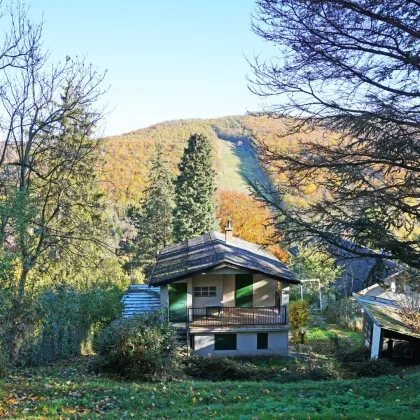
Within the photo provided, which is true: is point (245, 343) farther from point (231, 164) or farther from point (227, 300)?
point (231, 164)

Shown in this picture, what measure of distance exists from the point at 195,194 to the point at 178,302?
17791 mm

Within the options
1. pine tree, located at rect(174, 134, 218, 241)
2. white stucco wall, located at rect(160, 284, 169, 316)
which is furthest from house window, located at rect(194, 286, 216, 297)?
pine tree, located at rect(174, 134, 218, 241)

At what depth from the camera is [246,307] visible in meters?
22.0

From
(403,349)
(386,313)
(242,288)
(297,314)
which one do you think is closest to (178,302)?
(242,288)

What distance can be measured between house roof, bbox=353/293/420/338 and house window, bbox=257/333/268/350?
4970 millimetres

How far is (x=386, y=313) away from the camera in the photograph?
20.5 metres

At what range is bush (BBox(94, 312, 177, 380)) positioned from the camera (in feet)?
44.2

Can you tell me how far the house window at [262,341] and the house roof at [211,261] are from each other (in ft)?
9.35

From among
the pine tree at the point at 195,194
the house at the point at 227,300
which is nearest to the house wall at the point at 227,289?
the house at the point at 227,300

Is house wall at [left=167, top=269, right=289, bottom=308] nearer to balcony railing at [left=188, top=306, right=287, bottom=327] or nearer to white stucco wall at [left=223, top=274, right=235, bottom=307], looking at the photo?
white stucco wall at [left=223, top=274, right=235, bottom=307]

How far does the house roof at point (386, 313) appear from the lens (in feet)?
59.9

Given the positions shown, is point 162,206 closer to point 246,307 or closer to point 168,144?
point 246,307

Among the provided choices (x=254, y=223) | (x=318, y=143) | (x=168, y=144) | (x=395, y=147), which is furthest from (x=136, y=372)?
(x=168, y=144)

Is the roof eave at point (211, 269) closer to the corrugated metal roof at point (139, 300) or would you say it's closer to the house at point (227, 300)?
the house at point (227, 300)
